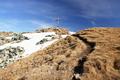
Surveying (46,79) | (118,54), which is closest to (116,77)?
(118,54)

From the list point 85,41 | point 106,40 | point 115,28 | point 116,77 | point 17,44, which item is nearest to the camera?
point 116,77

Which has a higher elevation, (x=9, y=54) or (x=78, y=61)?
(x=78, y=61)

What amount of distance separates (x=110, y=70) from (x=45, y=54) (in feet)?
22.2

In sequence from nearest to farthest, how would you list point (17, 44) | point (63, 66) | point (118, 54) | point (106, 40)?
point (118, 54)
point (63, 66)
point (106, 40)
point (17, 44)

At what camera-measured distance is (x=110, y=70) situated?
14461 millimetres

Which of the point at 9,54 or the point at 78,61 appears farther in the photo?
the point at 9,54

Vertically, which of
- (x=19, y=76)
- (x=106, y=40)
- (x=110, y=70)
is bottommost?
(x=19, y=76)

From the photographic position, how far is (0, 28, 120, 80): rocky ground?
14.8 meters

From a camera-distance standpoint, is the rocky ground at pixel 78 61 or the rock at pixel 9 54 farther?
the rock at pixel 9 54

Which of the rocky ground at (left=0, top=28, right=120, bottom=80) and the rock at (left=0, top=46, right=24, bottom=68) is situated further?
the rock at (left=0, top=46, right=24, bottom=68)

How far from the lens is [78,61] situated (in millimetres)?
16250

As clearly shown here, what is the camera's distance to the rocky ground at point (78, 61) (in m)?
14.8

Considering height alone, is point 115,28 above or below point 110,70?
above

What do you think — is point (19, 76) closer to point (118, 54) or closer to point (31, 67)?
point (31, 67)
